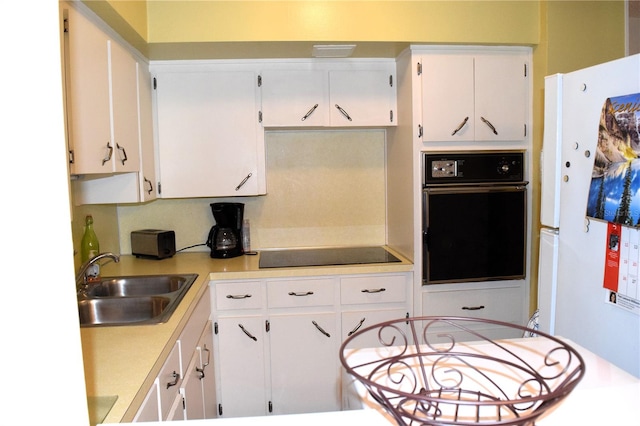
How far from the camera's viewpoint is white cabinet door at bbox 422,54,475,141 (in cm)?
250

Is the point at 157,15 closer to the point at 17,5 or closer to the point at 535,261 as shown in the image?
the point at 17,5

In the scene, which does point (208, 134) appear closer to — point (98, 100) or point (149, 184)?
point (149, 184)

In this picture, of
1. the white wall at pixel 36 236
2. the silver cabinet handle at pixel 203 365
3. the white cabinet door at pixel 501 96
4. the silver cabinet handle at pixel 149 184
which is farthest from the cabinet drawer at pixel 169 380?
the white cabinet door at pixel 501 96

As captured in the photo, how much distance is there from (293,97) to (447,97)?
2.83ft

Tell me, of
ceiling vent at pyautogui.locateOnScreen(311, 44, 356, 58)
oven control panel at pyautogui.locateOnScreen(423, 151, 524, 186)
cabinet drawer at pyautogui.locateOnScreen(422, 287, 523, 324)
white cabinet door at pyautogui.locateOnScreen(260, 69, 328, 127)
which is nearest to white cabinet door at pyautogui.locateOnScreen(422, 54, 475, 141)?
oven control panel at pyautogui.locateOnScreen(423, 151, 524, 186)

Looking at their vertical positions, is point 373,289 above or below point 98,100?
below

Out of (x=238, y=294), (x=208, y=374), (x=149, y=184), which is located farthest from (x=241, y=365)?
(x=149, y=184)

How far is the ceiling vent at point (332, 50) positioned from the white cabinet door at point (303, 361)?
1430 millimetres

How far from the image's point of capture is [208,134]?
2691 mm

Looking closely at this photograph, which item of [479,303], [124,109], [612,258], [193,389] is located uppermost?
[124,109]

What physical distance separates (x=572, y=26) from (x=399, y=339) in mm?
1918

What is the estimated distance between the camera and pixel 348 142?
3.08 meters

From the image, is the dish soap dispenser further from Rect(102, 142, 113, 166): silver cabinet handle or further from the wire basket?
the wire basket

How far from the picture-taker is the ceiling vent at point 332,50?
97.3 inches
